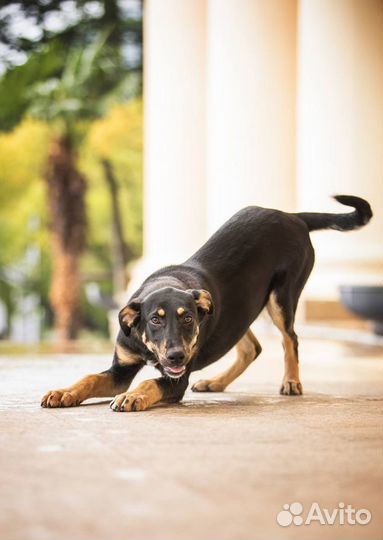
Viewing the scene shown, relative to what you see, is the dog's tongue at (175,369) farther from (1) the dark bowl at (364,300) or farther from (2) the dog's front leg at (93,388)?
(1) the dark bowl at (364,300)

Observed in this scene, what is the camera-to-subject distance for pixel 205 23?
12.2 metres

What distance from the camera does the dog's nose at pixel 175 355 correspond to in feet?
15.5

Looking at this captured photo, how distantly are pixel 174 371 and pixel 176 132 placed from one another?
7.33m

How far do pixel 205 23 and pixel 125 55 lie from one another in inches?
549

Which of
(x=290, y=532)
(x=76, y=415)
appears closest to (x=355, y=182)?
(x=76, y=415)

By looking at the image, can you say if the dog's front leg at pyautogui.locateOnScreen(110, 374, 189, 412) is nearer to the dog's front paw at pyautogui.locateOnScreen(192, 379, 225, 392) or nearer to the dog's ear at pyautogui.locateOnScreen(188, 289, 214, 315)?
the dog's ear at pyautogui.locateOnScreen(188, 289, 214, 315)

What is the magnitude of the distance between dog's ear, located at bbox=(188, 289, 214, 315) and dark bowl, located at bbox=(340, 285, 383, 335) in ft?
15.9

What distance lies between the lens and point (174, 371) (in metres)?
4.82

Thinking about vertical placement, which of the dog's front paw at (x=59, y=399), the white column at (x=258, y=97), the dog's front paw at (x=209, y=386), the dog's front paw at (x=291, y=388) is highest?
the white column at (x=258, y=97)

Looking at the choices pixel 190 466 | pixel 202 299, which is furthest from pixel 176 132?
pixel 190 466

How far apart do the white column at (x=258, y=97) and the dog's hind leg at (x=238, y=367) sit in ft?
15.3

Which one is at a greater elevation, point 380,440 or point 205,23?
point 205,23

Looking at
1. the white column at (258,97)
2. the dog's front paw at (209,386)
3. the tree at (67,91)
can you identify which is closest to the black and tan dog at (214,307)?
the dog's front paw at (209,386)

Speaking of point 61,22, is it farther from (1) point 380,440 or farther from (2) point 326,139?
(1) point 380,440
